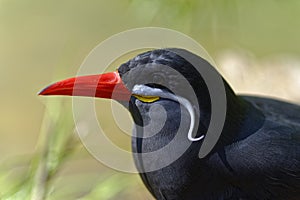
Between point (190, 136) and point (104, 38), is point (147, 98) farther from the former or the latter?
point (104, 38)

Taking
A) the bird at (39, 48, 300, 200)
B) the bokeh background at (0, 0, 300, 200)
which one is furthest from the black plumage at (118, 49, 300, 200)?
the bokeh background at (0, 0, 300, 200)

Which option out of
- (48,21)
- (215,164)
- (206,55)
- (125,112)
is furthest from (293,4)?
(215,164)

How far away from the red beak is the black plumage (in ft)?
0.13

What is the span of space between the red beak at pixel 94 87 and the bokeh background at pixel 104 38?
42 centimetres

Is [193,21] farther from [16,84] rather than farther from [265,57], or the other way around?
[16,84]

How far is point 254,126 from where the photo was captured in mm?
3074

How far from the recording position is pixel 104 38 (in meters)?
5.67

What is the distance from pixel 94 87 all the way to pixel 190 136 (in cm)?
43

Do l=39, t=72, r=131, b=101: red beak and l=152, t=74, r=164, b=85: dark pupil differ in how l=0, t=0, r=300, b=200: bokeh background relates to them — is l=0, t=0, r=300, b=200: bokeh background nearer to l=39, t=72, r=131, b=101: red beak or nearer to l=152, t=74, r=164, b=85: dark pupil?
l=39, t=72, r=131, b=101: red beak

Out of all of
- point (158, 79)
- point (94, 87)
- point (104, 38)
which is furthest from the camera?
point (104, 38)

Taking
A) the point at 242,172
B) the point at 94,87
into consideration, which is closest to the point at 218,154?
the point at 242,172

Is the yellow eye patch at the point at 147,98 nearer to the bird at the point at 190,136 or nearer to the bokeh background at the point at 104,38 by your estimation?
the bird at the point at 190,136

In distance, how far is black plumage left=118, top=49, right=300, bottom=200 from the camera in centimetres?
291

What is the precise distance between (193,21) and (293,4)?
0.98 meters
